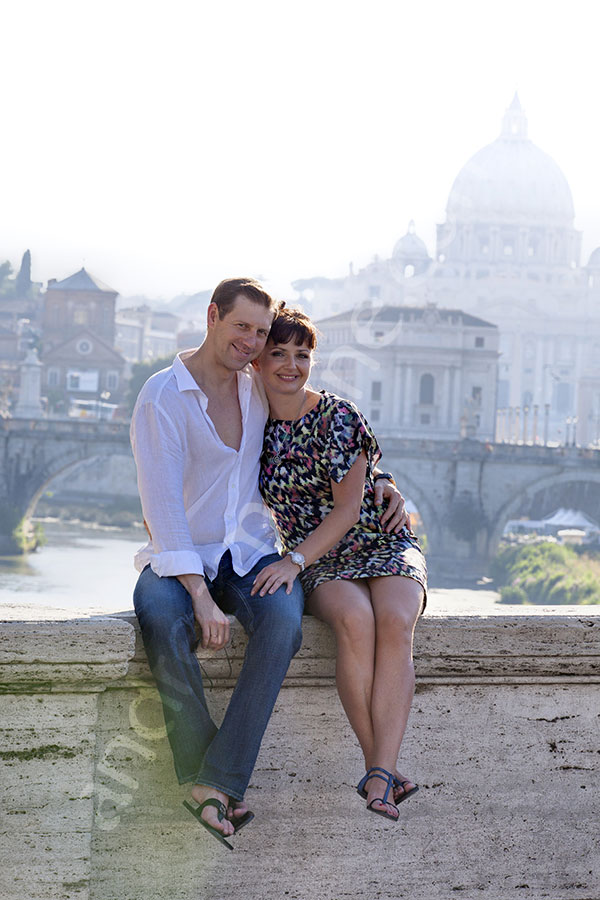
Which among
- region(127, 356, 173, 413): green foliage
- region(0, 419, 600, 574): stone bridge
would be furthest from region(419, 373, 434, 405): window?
region(0, 419, 600, 574): stone bridge

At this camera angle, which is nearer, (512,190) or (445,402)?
(445,402)

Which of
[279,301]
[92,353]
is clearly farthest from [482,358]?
[279,301]

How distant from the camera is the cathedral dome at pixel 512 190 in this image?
70.8m

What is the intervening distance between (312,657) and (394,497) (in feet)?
1.28

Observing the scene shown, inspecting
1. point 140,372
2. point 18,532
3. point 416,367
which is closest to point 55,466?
point 18,532

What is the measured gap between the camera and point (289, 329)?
239 centimetres

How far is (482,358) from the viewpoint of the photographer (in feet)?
155

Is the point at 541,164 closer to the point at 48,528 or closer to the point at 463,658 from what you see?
the point at 48,528

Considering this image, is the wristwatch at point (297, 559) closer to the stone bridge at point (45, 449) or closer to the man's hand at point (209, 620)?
the man's hand at point (209, 620)

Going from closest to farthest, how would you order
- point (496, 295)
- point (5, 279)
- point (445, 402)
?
1. point (445, 402)
2. point (5, 279)
3. point (496, 295)

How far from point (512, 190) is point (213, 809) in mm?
70612

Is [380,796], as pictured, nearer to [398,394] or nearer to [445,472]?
[445,472]

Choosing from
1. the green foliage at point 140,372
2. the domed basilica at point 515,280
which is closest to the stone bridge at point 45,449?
the green foliage at point 140,372

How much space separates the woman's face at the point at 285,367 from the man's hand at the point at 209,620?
1.40ft
